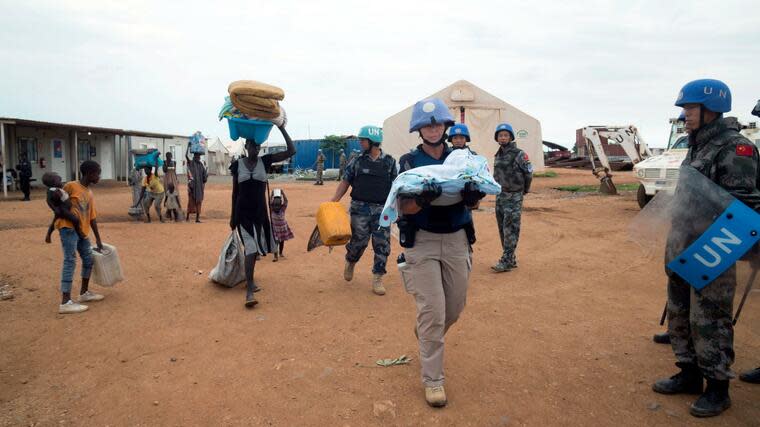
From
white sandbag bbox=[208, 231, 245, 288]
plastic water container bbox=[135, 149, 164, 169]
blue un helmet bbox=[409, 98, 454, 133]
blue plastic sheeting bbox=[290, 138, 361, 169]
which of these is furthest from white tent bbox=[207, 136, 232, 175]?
blue un helmet bbox=[409, 98, 454, 133]

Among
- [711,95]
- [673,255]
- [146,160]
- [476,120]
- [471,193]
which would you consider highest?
[476,120]

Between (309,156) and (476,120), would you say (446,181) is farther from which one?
(309,156)

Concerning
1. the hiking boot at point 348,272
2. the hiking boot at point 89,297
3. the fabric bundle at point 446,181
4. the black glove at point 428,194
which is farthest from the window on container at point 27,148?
the black glove at point 428,194

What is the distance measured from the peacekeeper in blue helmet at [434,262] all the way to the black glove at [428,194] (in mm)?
55

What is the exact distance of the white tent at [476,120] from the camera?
46.1 feet

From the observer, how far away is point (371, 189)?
614 centimetres

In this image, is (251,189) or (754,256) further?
(251,189)

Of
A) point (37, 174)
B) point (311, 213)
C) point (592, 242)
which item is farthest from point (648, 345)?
point (37, 174)

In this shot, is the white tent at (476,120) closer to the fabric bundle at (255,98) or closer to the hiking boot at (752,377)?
the fabric bundle at (255,98)

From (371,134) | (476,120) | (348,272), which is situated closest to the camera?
(371,134)

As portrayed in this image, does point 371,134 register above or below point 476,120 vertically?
below

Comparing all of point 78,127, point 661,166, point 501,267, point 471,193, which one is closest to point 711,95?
point 471,193

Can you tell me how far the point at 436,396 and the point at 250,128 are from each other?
11.4 feet

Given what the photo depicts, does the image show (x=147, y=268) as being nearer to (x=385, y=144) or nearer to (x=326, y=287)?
(x=326, y=287)
